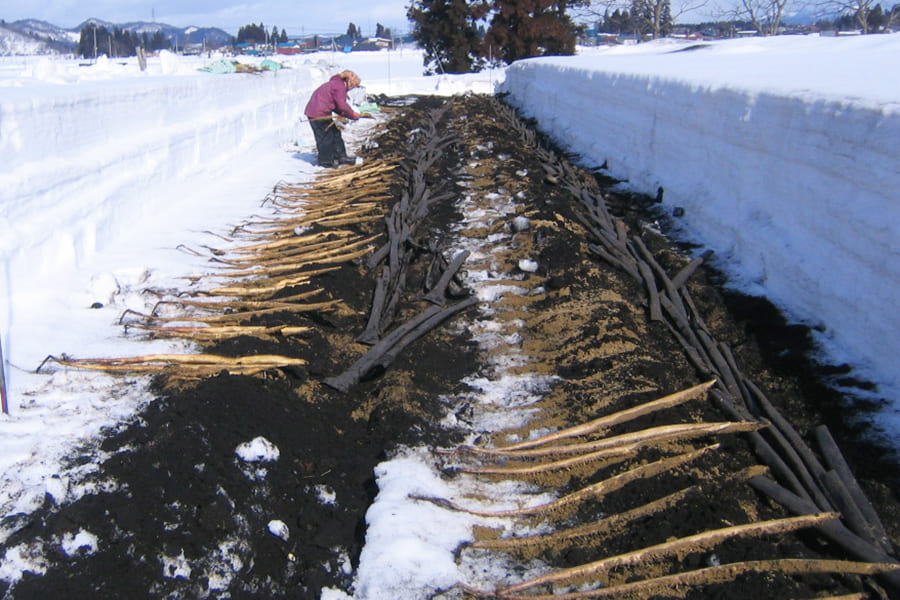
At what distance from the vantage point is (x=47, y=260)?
4.90 m

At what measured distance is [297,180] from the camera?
951cm

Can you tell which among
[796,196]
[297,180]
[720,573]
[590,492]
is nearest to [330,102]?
[297,180]

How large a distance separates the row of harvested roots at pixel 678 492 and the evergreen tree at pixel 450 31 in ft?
113

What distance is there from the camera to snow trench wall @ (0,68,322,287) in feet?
15.6

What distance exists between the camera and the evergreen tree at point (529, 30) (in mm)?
34750

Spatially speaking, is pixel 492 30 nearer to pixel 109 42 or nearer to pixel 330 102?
pixel 109 42

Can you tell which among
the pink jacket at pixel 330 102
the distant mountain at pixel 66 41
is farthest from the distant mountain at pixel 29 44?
the pink jacket at pixel 330 102

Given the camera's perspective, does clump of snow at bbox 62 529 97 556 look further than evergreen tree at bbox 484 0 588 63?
No

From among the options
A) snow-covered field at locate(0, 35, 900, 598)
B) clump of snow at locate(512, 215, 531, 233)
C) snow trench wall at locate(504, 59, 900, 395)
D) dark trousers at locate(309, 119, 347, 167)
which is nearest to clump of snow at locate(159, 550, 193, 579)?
snow-covered field at locate(0, 35, 900, 598)

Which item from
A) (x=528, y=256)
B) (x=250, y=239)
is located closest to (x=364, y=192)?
(x=250, y=239)

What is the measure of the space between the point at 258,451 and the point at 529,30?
35350 mm

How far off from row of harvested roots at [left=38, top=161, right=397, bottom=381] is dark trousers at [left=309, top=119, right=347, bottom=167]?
2.01 metres

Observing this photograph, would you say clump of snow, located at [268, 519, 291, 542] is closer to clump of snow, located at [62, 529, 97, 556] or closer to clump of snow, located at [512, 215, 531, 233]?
clump of snow, located at [62, 529, 97, 556]

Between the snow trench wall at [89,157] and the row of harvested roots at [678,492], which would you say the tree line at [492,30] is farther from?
the row of harvested roots at [678,492]
